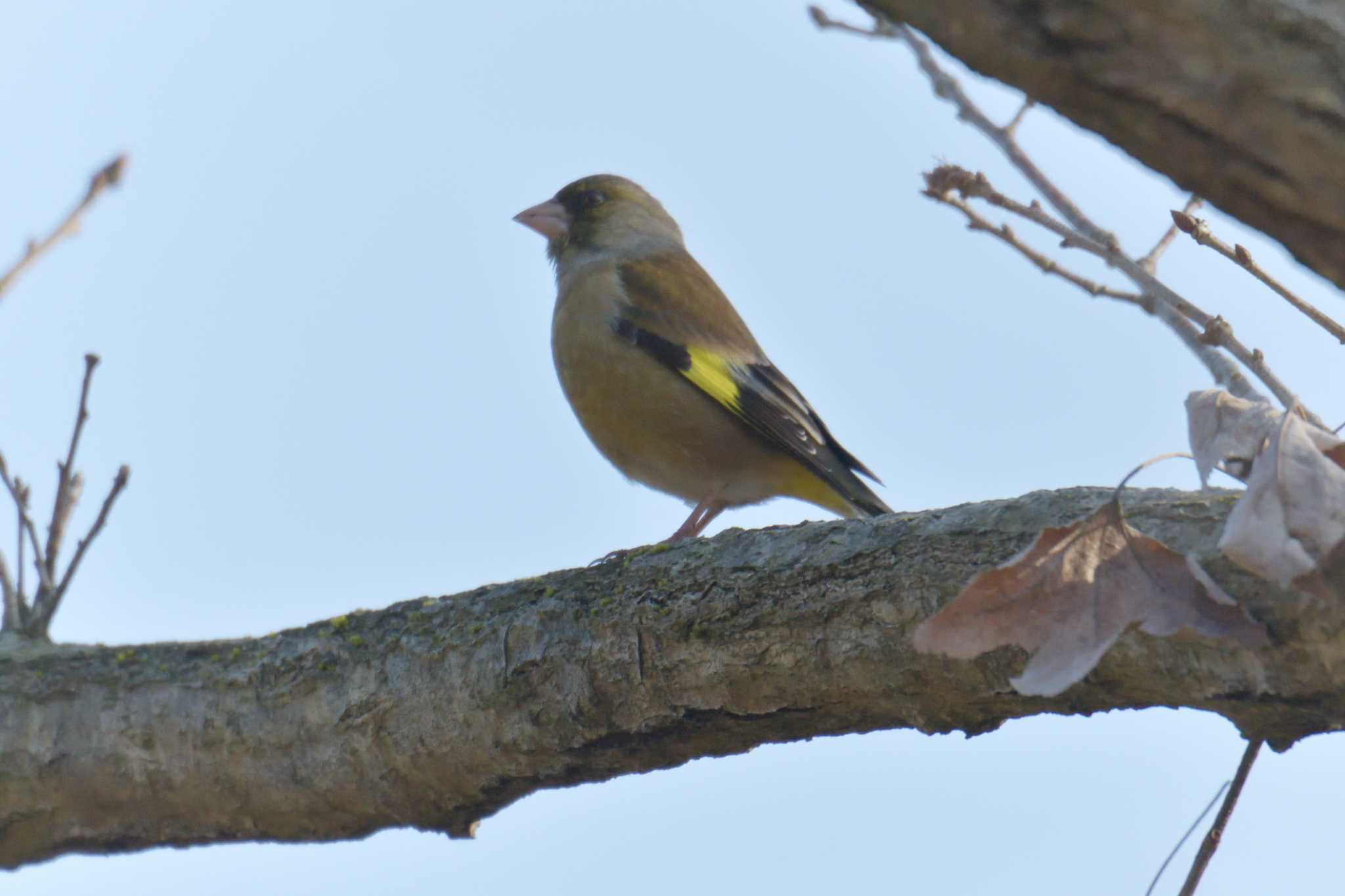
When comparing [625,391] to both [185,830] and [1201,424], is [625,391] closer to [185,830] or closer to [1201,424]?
[185,830]

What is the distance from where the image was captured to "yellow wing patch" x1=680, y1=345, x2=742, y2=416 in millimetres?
5129

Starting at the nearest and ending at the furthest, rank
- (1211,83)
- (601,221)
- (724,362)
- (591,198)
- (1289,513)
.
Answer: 1. (1211,83)
2. (1289,513)
3. (724,362)
4. (601,221)
5. (591,198)

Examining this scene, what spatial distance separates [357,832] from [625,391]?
7.24ft

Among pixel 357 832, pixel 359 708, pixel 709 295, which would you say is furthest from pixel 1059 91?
pixel 709 295

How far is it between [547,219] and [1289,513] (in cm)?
493

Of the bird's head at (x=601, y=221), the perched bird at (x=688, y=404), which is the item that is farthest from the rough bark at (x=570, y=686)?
the bird's head at (x=601, y=221)

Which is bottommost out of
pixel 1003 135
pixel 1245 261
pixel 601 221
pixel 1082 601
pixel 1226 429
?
pixel 1082 601

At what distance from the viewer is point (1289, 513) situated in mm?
1887

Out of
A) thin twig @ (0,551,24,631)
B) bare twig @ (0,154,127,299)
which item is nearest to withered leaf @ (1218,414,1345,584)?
bare twig @ (0,154,127,299)

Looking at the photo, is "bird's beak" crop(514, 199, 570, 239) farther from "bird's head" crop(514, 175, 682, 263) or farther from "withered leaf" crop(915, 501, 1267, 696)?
"withered leaf" crop(915, 501, 1267, 696)

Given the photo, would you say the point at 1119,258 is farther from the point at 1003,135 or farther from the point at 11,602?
the point at 11,602

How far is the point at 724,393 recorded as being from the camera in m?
5.16

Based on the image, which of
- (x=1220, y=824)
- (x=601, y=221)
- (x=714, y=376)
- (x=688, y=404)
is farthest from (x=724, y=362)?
(x=1220, y=824)

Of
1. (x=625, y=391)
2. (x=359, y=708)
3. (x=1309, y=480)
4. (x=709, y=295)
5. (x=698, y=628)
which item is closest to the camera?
(x=1309, y=480)
